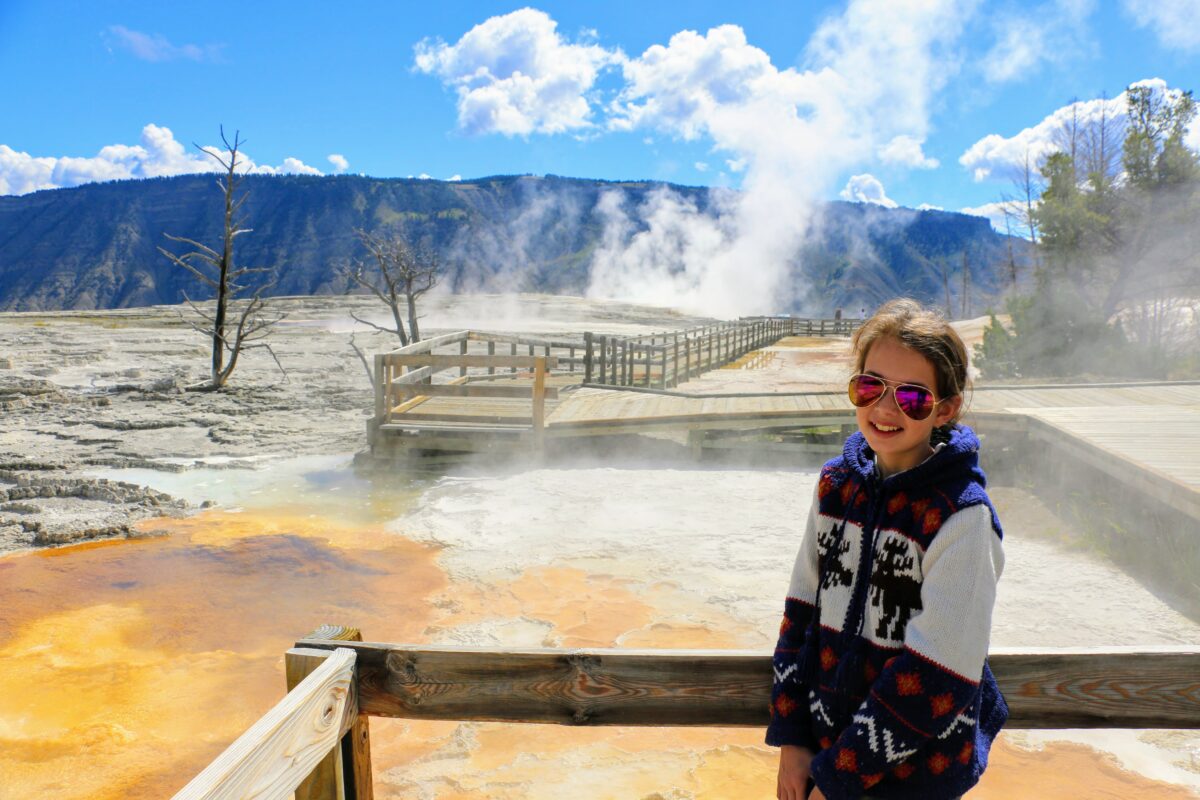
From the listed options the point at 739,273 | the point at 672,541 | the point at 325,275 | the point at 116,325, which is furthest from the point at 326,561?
the point at 325,275

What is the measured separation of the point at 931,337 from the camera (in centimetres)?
165

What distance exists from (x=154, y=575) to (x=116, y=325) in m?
29.9

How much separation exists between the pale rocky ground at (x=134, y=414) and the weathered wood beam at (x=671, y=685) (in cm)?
687

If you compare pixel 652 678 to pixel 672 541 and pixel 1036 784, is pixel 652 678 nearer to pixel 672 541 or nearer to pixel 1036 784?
pixel 1036 784

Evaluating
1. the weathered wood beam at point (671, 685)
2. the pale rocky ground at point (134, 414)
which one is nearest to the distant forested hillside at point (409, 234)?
the pale rocky ground at point (134, 414)

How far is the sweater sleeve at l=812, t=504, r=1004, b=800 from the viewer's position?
144 cm

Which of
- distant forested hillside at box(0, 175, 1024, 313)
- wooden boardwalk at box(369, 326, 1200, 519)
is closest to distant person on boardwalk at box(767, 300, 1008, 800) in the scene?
wooden boardwalk at box(369, 326, 1200, 519)

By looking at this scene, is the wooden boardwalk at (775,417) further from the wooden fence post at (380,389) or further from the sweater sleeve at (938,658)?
the sweater sleeve at (938,658)

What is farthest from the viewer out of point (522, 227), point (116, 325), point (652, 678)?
point (522, 227)

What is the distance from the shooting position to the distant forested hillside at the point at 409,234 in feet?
372

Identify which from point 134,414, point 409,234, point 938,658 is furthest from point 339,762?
point 409,234

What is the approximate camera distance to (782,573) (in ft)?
21.2

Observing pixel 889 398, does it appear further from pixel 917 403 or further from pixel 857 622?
pixel 857 622

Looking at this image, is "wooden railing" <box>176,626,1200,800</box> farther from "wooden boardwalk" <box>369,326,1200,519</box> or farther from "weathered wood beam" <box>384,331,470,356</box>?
"weathered wood beam" <box>384,331,470,356</box>
